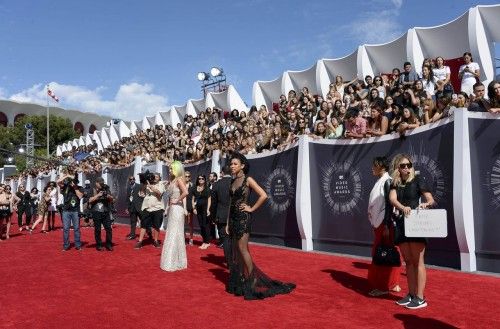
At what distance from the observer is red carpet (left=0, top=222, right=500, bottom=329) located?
16.4 feet

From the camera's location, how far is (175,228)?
812cm

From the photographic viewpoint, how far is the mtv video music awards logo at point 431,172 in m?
7.79

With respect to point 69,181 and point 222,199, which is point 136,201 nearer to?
point 69,181

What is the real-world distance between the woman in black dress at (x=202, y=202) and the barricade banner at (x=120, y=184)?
640 cm

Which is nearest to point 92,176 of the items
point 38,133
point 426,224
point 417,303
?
point 417,303

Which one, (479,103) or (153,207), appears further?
(153,207)

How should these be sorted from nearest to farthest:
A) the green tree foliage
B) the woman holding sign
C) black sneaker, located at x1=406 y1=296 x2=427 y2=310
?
the woman holding sign
black sneaker, located at x1=406 y1=296 x2=427 y2=310
the green tree foliage

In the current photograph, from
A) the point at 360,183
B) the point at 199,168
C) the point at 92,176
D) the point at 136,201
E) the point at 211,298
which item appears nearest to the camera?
the point at 211,298

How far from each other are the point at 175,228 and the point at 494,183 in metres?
5.38

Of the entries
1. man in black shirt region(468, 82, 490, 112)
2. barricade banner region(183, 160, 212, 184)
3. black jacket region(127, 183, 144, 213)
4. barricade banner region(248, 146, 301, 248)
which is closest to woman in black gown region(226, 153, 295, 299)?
man in black shirt region(468, 82, 490, 112)

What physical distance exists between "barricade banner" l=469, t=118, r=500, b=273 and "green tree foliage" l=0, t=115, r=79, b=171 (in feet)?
212

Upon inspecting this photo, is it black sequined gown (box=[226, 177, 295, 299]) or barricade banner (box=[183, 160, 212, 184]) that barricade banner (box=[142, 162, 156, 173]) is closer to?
barricade banner (box=[183, 160, 212, 184])

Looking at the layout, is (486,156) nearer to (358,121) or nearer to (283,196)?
(358,121)

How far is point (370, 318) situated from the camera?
16.7 feet
